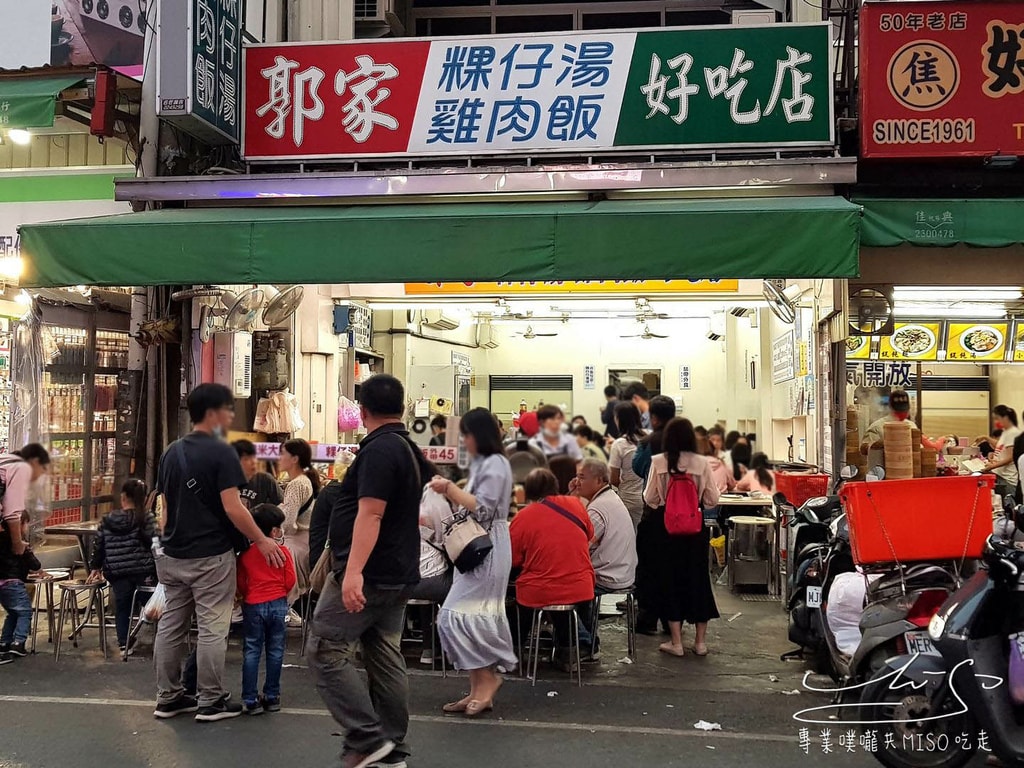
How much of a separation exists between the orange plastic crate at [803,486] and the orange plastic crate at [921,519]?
341 cm

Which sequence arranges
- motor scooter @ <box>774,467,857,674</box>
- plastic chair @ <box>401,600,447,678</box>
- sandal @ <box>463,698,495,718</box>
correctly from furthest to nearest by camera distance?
plastic chair @ <box>401,600,447,678</box> < motor scooter @ <box>774,467,857,674</box> < sandal @ <box>463,698,495,718</box>

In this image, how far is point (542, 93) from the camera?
8.21 m

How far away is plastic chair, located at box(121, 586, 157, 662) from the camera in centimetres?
667

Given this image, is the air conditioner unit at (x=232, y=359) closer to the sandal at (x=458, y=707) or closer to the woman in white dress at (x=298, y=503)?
the woman in white dress at (x=298, y=503)

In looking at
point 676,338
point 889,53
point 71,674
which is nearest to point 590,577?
point 676,338

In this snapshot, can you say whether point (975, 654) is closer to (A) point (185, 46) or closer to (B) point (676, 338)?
(B) point (676, 338)

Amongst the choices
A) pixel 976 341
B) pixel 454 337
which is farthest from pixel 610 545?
pixel 976 341

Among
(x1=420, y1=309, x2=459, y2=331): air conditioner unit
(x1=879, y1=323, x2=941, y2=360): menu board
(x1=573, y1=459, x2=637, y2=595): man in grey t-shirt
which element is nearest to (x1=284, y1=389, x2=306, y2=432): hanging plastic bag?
(x1=420, y1=309, x2=459, y2=331): air conditioner unit

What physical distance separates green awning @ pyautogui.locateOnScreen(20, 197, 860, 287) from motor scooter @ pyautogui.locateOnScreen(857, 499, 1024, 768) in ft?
9.49

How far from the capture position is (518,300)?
1077 cm

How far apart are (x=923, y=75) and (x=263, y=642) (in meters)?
6.68

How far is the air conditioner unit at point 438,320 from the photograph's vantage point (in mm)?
12180

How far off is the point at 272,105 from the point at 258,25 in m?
1.18

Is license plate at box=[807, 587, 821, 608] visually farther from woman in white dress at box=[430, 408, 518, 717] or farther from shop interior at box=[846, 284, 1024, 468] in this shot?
shop interior at box=[846, 284, 1024, 468]
